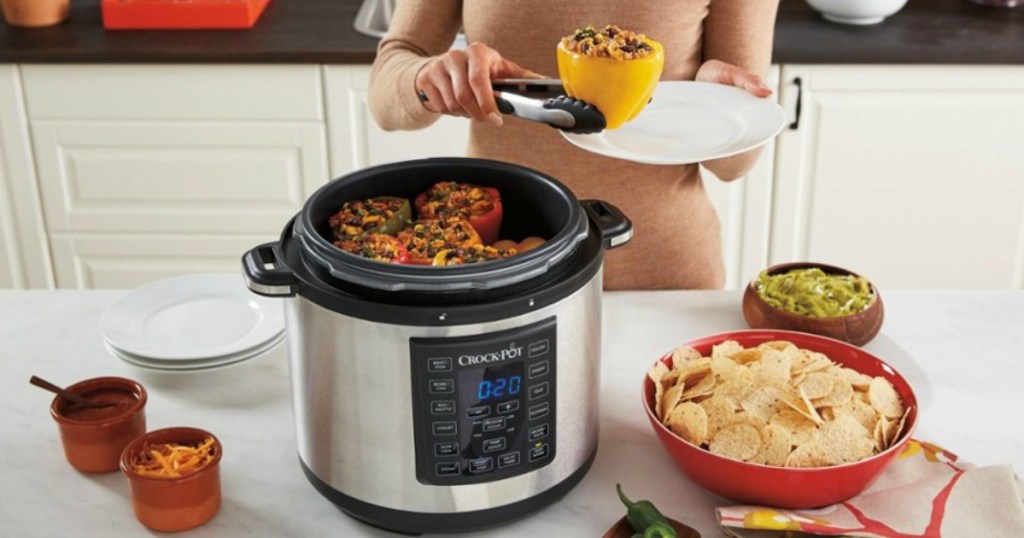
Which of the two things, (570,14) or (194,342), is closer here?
(194,342)

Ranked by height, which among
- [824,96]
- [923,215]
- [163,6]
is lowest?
[923,215]

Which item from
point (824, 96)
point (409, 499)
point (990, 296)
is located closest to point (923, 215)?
point (824, 96)

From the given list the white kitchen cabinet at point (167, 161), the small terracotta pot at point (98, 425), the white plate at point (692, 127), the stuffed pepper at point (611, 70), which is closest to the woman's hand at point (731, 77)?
the white plate at point (692, 127)

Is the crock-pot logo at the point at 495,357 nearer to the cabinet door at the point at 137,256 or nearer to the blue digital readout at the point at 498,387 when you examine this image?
the blue digital readout at the point at 498,387

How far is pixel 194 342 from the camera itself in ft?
4.53

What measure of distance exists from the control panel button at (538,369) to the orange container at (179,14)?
5.97 ft

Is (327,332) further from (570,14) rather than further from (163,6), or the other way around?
(163,6)

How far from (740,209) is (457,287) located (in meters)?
1.79

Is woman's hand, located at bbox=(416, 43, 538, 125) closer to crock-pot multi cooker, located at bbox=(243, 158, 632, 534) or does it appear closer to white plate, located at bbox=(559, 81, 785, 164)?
white plate, located at bbox=(559, 81, 785, 164)

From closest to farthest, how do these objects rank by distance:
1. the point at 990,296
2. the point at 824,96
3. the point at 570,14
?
1. the point at 990,296
2. the point at 570,14
3. the point at 824,96

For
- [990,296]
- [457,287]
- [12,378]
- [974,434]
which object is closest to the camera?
[457,287]

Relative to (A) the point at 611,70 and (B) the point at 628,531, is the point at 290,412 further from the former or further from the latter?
(A) the point at 611,70

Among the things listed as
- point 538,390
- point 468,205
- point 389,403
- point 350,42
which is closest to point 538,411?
point 538,390

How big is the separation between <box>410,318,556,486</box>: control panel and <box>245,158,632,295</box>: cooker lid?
0.17ft
